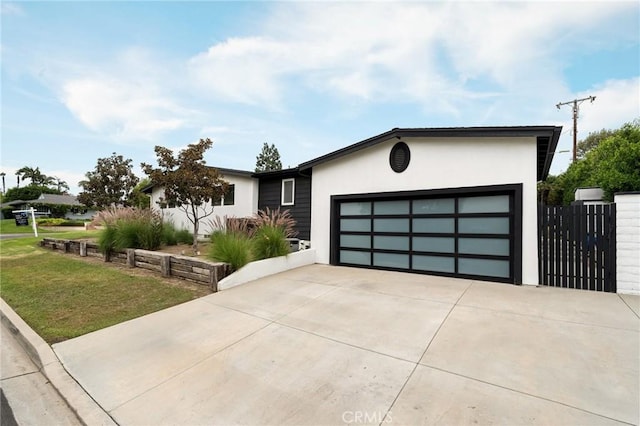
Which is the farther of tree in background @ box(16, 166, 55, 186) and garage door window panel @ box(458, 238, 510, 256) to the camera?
tree in background @ box(16, 166, 55, 186)

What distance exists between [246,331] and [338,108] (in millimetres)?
10666

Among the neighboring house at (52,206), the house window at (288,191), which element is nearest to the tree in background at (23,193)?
the neighboring house at (52,206)

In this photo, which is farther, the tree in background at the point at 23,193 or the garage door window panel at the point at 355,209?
the tree in background at the point at 23,193

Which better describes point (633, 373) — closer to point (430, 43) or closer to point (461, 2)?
point (461, 2)

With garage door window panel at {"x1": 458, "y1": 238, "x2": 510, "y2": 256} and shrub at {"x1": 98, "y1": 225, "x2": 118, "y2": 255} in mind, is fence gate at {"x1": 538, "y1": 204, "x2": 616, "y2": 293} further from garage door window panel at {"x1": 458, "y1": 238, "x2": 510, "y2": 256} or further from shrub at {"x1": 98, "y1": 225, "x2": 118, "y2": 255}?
shrub at {"x1": 98, "y1": 225, "x2": 118, "y2": 255}

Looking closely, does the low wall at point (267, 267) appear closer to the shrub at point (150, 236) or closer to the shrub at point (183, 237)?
the shrub at point (150, 236)

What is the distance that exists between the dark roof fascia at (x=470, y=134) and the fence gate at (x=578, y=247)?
157cm

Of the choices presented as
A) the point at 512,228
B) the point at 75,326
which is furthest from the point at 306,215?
the point at 75,326

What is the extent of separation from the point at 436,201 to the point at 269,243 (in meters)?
4.54

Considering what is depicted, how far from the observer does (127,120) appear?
1241cm

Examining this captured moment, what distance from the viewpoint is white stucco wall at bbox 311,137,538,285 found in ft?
19.4

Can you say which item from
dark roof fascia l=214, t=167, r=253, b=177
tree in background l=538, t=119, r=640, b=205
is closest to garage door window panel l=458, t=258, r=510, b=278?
dark roof fascia l=214, t=167, r=253, b=177

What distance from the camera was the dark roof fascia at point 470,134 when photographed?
5.72 metres

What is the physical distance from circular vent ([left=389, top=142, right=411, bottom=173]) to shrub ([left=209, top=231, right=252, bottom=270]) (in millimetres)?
4476
